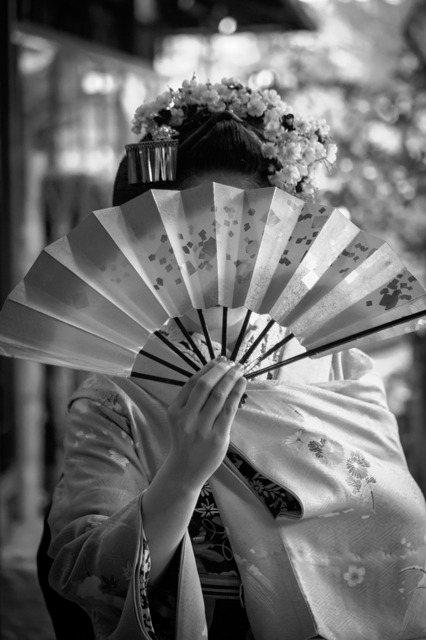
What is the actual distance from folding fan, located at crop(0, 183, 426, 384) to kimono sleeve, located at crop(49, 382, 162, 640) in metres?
0.20

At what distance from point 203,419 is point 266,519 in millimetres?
371

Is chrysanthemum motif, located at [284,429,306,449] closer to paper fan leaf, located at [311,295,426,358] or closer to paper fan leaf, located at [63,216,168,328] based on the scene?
paper fan leaf, located at [311,295,426,358]

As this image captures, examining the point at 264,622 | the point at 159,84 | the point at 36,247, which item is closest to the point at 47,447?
the point at 36,247

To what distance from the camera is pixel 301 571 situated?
1.54 metres

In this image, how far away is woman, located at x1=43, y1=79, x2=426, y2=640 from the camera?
4.58 ft

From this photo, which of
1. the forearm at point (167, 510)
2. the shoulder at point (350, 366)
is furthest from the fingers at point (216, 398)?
the shoulder at point (350, 366)

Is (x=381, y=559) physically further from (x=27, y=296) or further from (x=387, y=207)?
(x=387, y=207)

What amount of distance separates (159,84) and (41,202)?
112 centimetres

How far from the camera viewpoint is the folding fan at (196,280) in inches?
57.7

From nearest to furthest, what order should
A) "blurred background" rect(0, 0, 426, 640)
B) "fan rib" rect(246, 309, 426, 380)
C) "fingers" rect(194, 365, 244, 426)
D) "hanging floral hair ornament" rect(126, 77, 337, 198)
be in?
"fingers" rect(194, 365, 244, 426), "fan rib" rect(246, 309, 426, 380), "hanging floral hair ornament" rect(126, 77, 337, 198), "blurred background" rect(0, 0, 426, 640)

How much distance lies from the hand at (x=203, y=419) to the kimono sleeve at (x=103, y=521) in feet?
0.44

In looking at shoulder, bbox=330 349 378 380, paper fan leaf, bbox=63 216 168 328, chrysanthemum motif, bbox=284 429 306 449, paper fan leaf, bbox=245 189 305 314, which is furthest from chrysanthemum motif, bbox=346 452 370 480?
paper fan leaf, bbox=63 216 168 328

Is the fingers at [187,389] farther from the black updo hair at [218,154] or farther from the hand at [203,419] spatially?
the black updo hair at [218,154]

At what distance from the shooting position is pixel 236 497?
1.59 metres
